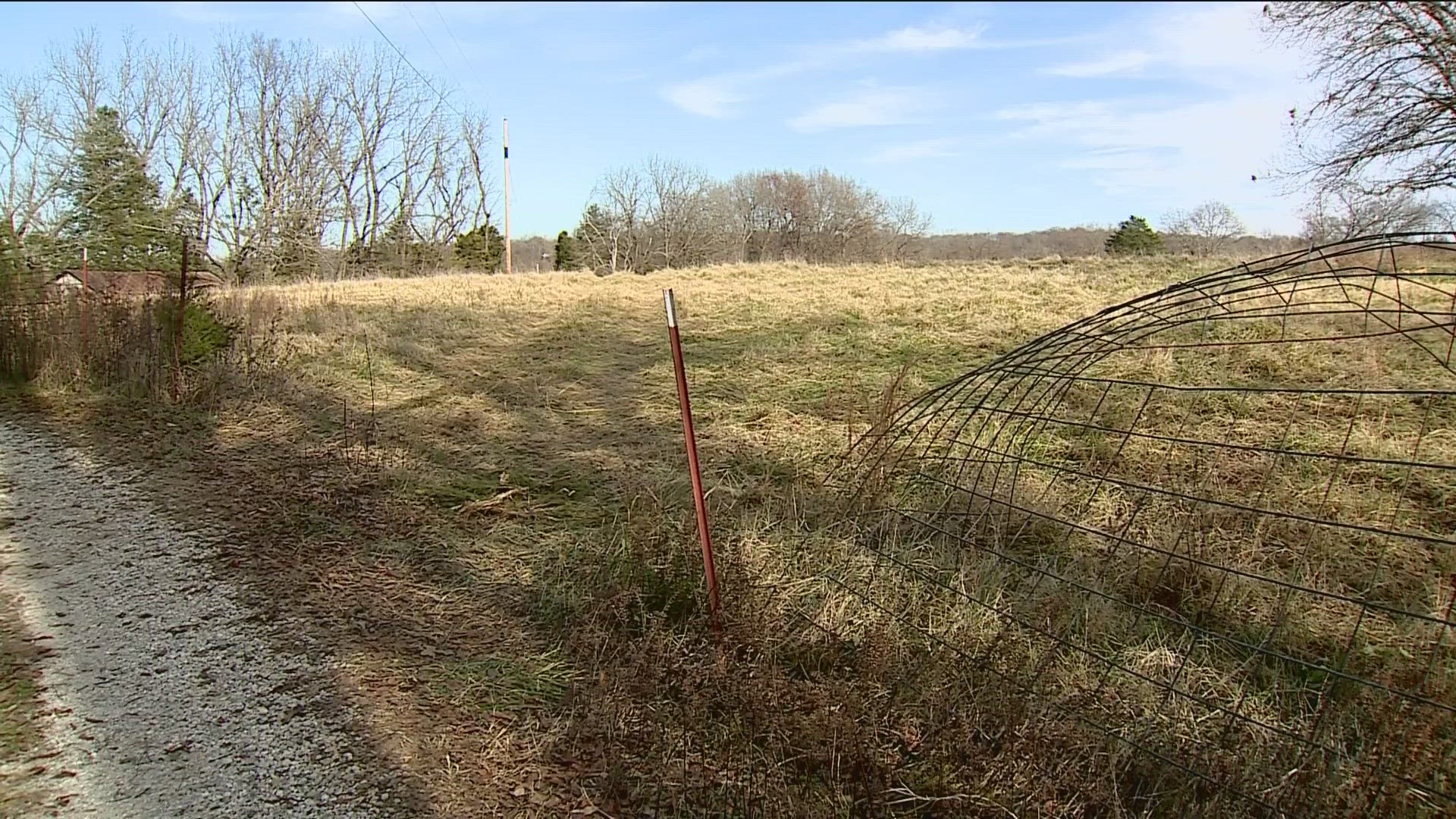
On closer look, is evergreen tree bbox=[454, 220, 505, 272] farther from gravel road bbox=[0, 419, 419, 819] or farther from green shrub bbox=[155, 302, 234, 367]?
gravel road bbox=[0, 419, 419, 819]

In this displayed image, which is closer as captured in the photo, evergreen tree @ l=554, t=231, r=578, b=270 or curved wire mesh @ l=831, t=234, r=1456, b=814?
curved wire mesh @ l=831, t=234, r=1456, b=814

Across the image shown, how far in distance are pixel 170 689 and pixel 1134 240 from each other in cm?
2073

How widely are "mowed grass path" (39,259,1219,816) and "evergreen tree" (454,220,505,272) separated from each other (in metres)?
24.3

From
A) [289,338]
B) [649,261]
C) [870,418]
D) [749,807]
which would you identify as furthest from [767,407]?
[649,261]

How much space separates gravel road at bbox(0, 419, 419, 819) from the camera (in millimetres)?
2340

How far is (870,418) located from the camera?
18.7 ft

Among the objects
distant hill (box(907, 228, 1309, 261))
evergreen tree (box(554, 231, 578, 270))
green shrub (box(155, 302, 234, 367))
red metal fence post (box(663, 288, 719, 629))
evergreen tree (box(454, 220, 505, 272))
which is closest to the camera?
red metal fence post (box(663, 288, 719, 629))

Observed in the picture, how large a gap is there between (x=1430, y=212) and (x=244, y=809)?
11196 millimetres

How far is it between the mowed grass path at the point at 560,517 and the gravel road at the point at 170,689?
17cm

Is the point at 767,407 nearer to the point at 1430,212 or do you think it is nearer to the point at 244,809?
the point at 244,809

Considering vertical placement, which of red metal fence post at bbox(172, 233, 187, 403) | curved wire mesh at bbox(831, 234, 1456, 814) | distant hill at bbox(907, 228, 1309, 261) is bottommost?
curved wire mesh at bbox(831, 234, 1456, 814)

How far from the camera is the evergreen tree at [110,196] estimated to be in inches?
979

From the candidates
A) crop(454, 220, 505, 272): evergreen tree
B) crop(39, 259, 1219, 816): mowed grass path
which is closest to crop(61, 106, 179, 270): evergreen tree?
crop(454, 220, 505, 272): evergreen tree

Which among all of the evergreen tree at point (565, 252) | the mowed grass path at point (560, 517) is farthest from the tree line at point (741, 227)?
the mowed grass path at point (560, 517)
